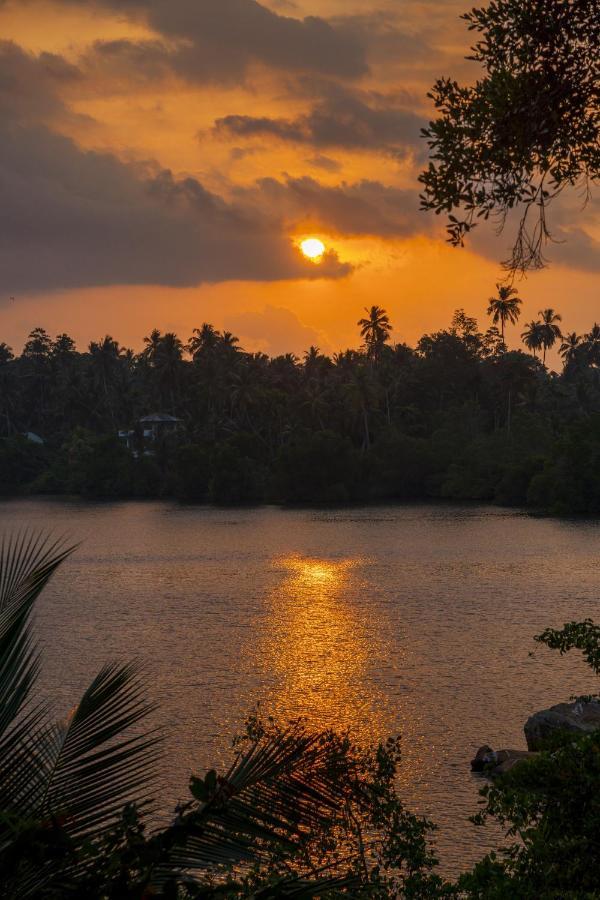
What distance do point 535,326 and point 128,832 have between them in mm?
156223

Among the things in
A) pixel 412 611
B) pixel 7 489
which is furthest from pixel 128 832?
pixel 7 489

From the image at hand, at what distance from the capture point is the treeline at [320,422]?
11762cm

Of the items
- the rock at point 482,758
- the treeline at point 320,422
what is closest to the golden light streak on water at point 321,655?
the rock at point 482,758

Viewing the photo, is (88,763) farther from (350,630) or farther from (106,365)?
(106,365)

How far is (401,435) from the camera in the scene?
123m

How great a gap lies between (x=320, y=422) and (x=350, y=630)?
8538 cm

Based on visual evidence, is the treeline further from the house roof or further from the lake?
the lake

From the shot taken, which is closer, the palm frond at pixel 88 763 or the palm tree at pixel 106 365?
the palm frond at pixel 88 763

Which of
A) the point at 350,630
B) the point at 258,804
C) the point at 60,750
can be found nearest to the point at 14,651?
the point at 60,750

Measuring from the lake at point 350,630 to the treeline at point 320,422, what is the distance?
1003 inches

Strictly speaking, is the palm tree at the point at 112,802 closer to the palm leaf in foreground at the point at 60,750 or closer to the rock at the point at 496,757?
the palm leaf in foreground at the point at 60,750

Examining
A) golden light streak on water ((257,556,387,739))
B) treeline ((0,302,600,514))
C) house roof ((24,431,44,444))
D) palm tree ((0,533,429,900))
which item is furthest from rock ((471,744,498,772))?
house roof ((24,431,44,444))

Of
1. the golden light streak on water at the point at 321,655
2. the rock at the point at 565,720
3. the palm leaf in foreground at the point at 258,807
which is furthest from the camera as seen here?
the golden light streak on water at the point at 321,655

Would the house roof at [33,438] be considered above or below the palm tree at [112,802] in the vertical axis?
above
